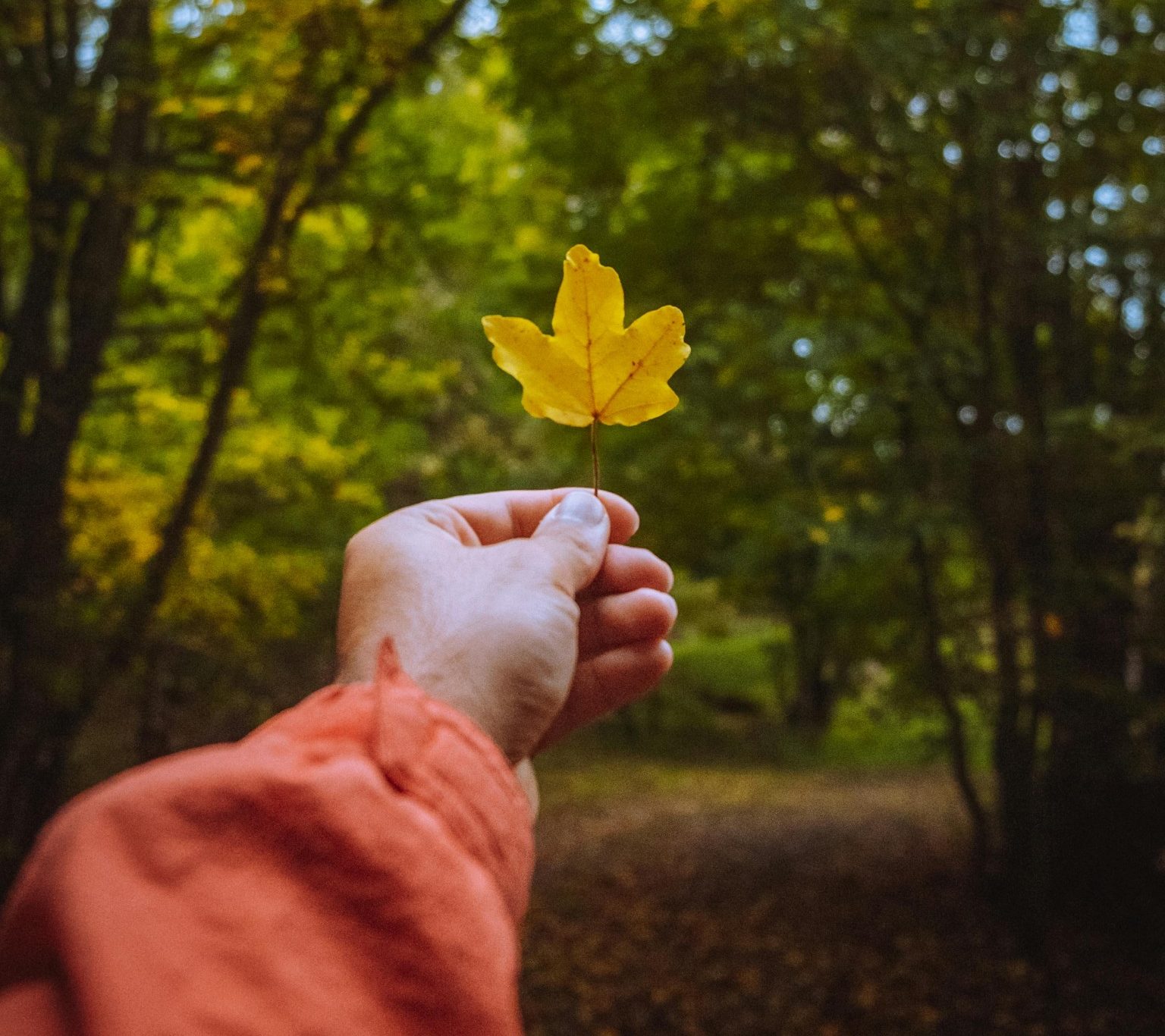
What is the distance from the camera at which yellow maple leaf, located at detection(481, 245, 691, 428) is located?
79 centimetres

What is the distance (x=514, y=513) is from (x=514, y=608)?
0.94 ft

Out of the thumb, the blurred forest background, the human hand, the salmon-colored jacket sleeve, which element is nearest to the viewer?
the salmon-colored jacket sleeve

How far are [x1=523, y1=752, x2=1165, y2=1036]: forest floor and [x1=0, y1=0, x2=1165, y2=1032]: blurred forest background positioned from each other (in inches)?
16.5

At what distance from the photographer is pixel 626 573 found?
39.5 inches

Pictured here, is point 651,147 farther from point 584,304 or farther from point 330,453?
point 584,304

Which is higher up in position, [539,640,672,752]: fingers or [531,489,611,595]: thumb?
[531,489,611,595]: thumb

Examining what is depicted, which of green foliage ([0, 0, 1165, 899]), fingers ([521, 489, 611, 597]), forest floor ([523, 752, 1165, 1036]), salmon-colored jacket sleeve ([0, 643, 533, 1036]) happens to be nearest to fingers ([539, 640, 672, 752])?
fingers ([521, 489, 611, 597])

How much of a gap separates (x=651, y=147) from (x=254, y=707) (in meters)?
3.30

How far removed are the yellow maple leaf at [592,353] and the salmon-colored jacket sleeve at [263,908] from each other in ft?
1.28

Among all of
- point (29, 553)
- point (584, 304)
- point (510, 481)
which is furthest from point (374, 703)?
point (510, 481)

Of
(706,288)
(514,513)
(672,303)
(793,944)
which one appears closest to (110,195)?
(672,303)

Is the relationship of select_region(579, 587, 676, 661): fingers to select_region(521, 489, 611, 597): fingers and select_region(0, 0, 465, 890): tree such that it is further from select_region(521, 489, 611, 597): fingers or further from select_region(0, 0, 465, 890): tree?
select_region(0, 0, 465, 890): tree

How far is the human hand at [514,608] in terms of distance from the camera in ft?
2.55

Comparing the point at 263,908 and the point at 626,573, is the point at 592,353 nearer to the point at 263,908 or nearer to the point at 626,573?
the point at 626,573
